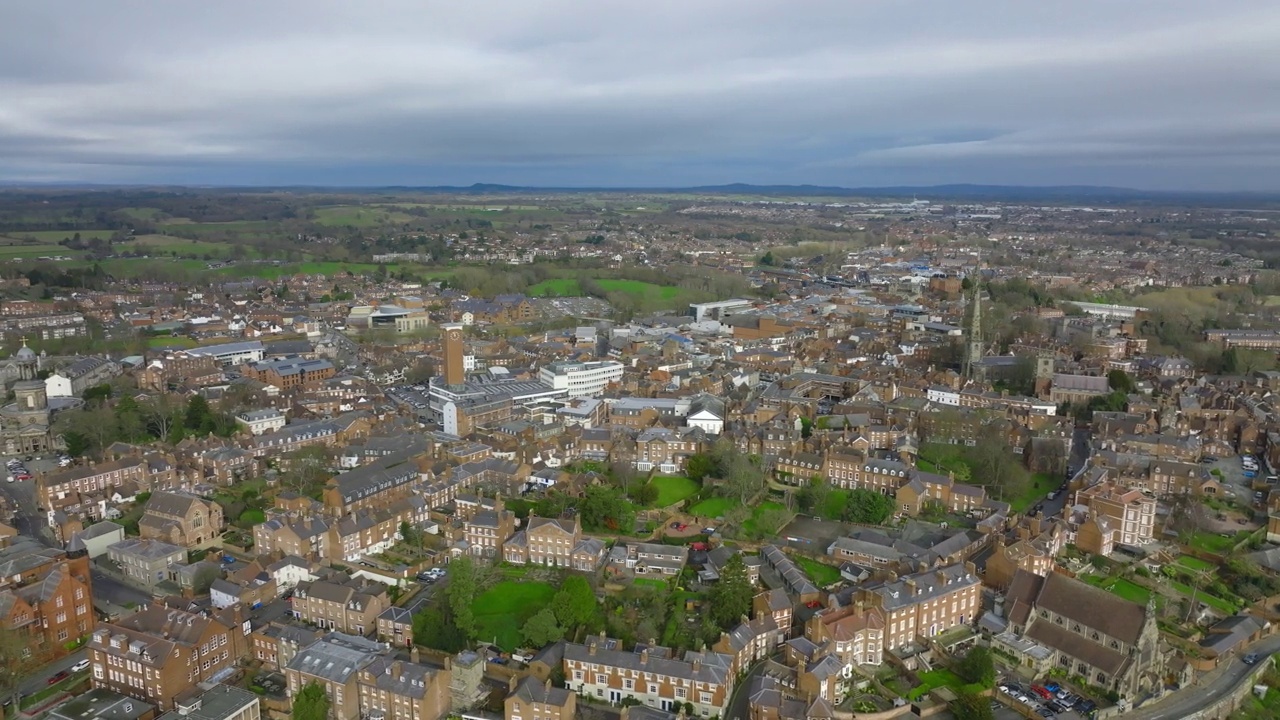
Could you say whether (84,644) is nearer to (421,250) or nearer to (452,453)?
(452,453)

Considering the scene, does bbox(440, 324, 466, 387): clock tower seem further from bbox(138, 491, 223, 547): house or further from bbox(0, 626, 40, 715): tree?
bbox(0, 626, 40, 715): tree

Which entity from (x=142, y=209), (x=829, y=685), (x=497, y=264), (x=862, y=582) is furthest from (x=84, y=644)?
(x=142, y=209)

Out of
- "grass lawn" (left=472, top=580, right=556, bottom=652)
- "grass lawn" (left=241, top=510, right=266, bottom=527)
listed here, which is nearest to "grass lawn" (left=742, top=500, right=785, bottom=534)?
"grass lawn" (left=472, top=580, right=556, bottom=652)

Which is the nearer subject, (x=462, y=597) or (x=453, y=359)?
(x=462, y=597)

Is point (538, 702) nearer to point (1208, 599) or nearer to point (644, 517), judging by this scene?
point (644, 517)

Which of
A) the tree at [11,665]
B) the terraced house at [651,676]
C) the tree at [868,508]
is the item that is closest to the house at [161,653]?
the tree at [11,665]

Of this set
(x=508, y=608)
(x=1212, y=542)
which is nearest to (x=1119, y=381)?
(x=1212, y=542)

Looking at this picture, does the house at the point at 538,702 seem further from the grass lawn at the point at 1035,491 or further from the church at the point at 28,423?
the church at the point at 28,423
